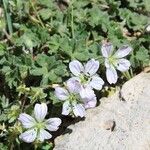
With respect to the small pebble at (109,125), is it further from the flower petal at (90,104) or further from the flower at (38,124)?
the flower at (38,124)

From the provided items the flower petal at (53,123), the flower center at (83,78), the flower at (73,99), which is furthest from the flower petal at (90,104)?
the flower petal at (53,123)

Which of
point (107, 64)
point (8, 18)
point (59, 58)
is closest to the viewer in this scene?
point (107, 64)

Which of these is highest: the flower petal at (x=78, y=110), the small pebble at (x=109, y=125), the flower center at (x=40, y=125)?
the flower petal at (x=78, y=110)

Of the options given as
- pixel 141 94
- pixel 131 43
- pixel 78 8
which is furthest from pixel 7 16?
pixel 141 94

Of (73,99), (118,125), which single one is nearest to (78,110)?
(73,99)

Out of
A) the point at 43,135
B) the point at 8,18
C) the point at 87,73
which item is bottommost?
the point at 43,135

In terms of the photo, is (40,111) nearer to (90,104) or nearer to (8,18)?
(90,104)
